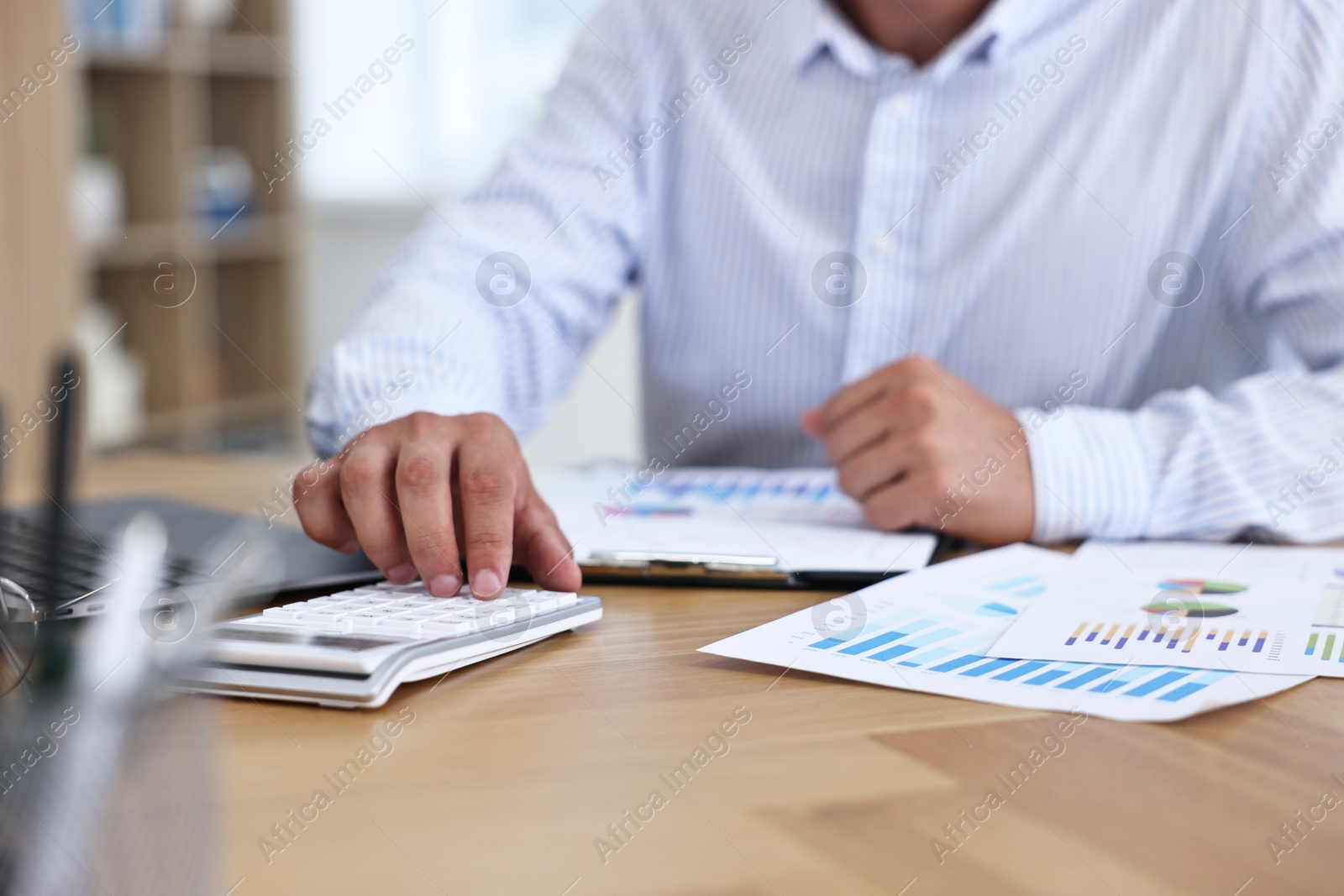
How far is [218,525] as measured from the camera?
834mm

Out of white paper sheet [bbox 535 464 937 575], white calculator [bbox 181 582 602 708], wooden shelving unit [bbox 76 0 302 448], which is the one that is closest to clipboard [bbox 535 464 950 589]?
white paper sheet [bbox 535 464 937 575]

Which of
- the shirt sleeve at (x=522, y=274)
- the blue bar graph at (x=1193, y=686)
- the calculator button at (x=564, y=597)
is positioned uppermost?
the shirt sleeve at (x=522, y=274)

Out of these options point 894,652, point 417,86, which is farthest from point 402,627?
point 417,86

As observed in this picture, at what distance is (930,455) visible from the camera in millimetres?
786

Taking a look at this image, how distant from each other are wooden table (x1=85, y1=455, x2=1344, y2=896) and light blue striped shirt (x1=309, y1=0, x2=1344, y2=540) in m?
0.43

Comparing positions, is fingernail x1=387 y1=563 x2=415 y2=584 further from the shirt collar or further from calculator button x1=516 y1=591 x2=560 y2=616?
the shirt collar

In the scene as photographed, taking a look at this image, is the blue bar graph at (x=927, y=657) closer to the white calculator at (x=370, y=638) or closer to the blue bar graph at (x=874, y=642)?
the blue bar graph at (x=874, y=642)

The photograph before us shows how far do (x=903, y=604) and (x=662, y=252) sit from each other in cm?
76

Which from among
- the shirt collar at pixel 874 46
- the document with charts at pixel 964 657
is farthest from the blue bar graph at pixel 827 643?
the shirt collar at pixel 874 46

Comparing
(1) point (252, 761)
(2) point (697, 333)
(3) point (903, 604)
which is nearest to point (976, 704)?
(3) point (903, 604)

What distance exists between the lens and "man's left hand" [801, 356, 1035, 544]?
78cm

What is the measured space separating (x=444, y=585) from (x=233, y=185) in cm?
287

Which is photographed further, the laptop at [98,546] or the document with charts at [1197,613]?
the laptop at [98,546]

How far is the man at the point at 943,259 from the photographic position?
32.5 inches
